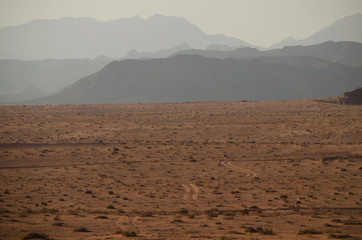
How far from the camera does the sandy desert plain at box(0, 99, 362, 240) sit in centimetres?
1518

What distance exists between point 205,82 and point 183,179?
106 metres

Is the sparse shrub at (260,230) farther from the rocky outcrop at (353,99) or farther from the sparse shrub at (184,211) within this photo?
the rocky outcrop at (353,99)

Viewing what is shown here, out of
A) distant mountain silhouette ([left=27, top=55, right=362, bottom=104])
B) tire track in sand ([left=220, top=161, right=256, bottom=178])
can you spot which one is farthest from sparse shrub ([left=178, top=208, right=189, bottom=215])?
distant mountain silhouette ([left=27, top=55, right=362, bottom=104])

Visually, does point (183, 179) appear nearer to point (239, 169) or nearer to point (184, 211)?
point (239, 169)

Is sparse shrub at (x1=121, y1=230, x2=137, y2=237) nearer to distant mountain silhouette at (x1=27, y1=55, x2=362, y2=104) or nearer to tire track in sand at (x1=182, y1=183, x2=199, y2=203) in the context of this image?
tire track in sand at (x1=182, y1=183, x2=199, y2=203)

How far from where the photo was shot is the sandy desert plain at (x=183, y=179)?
1518 cm

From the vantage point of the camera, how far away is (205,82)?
13012 centimetres

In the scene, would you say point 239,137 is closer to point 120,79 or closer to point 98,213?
point 98,213

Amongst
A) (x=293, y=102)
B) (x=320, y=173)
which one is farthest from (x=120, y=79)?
(x=320, y=173)

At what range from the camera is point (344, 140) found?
1556 inches

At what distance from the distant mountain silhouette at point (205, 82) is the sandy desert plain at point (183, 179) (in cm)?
7206

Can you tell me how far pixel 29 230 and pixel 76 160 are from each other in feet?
56.0

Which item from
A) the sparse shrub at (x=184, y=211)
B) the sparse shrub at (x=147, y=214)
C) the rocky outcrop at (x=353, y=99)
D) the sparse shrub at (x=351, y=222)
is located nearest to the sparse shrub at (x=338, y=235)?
the sparse shrub at (x=351, y=222)

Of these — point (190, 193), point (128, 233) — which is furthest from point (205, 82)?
point (128, 233)
